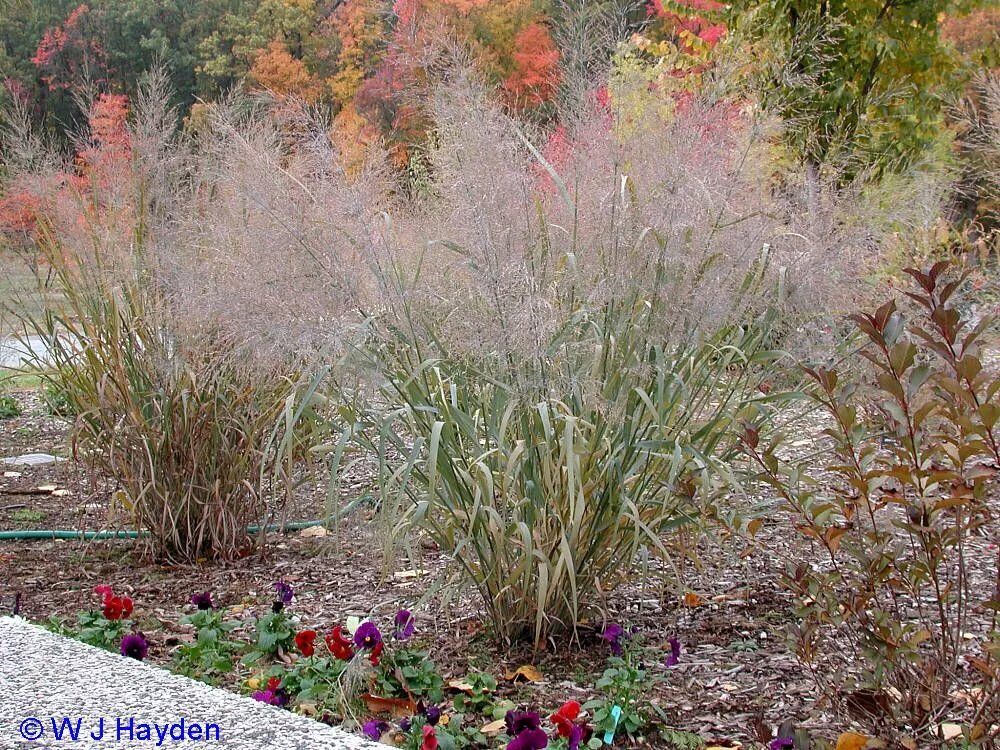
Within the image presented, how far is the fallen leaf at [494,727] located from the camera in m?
2.41

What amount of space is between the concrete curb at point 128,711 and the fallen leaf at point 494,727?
0.42m

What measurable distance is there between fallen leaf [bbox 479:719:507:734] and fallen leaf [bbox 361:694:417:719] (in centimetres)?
19

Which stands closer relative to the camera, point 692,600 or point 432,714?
point 432,714

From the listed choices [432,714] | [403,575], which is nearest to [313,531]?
[403,575]

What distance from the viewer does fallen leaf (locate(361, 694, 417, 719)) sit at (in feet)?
8.29

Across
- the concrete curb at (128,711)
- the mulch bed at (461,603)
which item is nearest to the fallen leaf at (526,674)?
the mulch bed at (461,603)

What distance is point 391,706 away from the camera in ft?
8.35

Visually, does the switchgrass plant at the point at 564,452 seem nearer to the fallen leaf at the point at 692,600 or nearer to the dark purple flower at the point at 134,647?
the fallen leaf at the point at 692,600

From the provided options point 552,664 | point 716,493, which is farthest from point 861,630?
point 552,664

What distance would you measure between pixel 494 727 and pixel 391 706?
0.27 m

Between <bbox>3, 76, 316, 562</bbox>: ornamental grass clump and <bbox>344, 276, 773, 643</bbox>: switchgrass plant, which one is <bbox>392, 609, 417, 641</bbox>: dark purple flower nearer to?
<bbox>344, 276, 773, 643</bbox>: switchgrass plant

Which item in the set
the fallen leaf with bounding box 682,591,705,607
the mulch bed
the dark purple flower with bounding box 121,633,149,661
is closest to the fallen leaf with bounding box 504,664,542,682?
the mulch bed

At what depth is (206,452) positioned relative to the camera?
12.7ft

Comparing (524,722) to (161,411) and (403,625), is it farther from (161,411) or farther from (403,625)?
(161,411)
